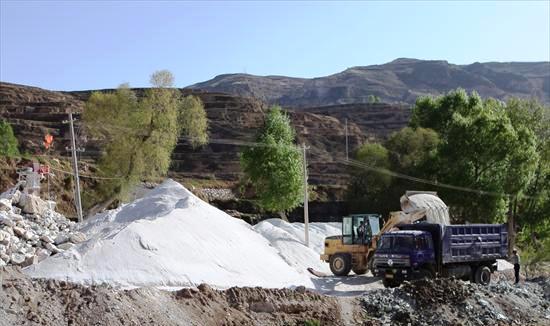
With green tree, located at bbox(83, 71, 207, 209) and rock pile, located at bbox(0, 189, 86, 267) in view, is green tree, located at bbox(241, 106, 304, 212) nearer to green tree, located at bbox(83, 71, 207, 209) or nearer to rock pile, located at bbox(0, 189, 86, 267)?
green tree, located at bbox(83, 71, 207, 209)

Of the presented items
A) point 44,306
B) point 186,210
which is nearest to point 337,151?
point 186,210

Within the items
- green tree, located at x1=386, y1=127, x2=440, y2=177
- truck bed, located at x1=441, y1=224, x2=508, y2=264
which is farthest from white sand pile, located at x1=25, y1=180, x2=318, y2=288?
green tree, located at x1=386, y1=127, x2=440, y2=177

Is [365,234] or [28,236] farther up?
[28,236]

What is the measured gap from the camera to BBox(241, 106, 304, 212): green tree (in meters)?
47.2

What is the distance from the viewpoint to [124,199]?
50.3 metres

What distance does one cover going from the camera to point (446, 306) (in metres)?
21.4

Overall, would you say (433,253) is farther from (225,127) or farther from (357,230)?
(225,127)

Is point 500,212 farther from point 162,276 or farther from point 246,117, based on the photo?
point 246,117

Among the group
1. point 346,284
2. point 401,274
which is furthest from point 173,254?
point 401,274

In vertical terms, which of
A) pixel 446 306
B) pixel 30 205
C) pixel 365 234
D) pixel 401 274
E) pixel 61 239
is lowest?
pixel 446 306

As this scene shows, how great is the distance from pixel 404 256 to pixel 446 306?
131 inches

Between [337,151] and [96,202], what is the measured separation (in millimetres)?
74548

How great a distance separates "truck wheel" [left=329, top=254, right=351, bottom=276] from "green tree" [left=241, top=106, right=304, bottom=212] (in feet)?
62.1

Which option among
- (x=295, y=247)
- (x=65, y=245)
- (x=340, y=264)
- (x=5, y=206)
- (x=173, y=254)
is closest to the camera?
(x=173, y=254)
